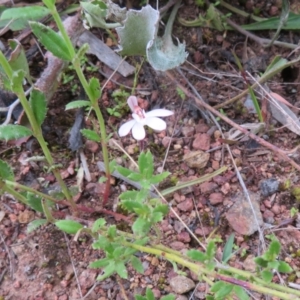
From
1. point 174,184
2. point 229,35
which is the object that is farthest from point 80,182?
point 229,35

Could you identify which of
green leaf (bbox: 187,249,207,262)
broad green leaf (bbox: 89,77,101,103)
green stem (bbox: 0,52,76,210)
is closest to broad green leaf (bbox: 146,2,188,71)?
broad green leaf (bbox: 89,77,101,103)

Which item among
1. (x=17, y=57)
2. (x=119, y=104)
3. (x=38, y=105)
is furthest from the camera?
(x=119, y=104)

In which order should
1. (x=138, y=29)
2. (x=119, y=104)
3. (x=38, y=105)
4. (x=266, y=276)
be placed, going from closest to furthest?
1. (x=266, y=276)
2. (x=38, y=105)
3. (x=138, y=29)
4. (x=119, y=104)

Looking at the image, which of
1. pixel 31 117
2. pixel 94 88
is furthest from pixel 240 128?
pixel 31 117

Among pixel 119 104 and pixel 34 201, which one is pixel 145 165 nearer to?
pixel 34 201

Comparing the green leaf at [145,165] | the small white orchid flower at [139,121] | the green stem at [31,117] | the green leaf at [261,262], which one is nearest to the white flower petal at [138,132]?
the small white orchid flower at [139,121]

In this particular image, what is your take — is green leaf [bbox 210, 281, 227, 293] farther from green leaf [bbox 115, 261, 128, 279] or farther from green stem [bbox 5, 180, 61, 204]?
green stem [bbox 5, 180, 61, 204]

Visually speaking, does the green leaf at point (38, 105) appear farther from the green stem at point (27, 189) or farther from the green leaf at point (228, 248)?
the green leaf at point (228, 248)
